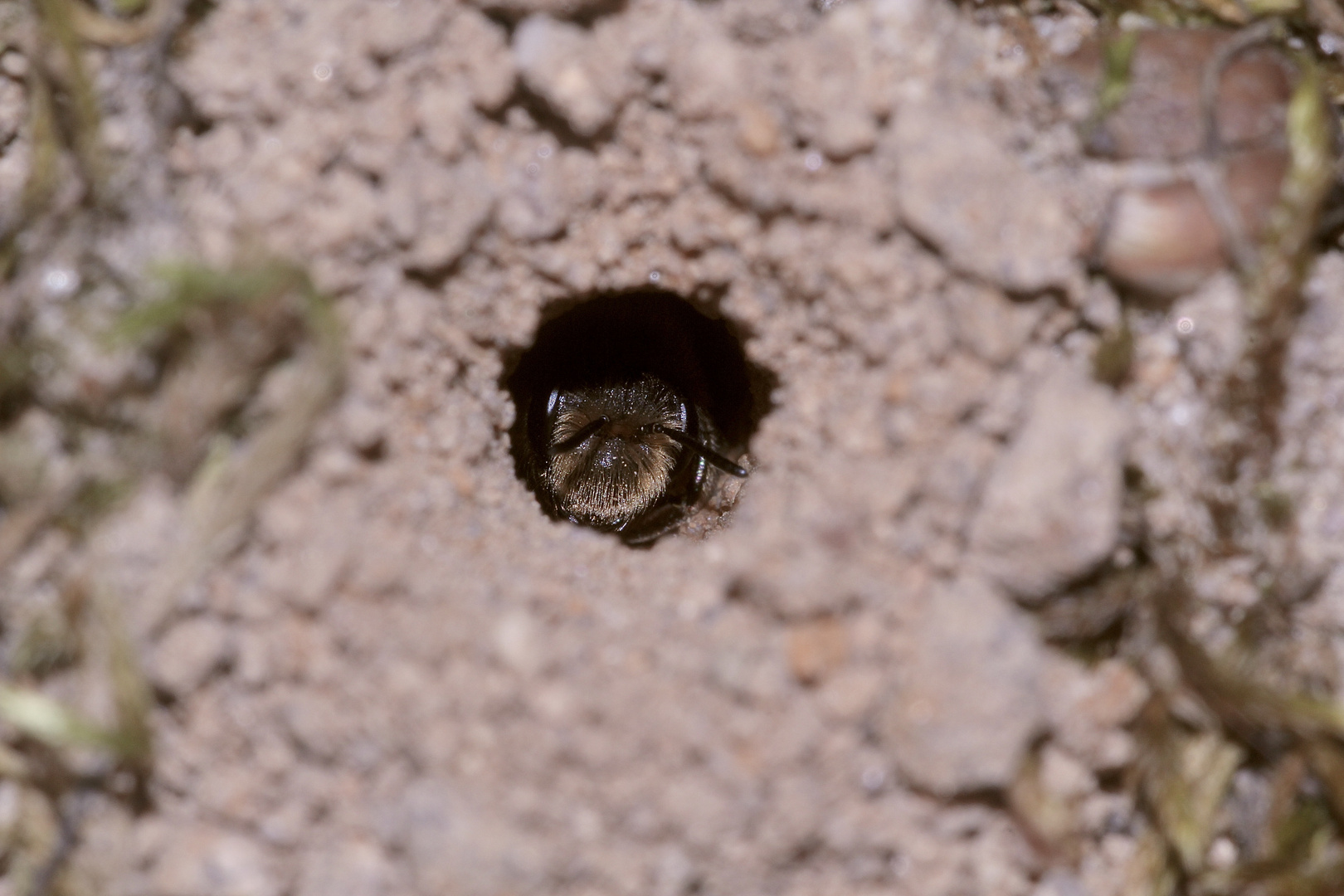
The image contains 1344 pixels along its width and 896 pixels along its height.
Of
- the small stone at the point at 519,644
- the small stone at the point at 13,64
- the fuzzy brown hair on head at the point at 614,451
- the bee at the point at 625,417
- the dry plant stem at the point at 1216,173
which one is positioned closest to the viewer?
the small stone at the point at 519,644

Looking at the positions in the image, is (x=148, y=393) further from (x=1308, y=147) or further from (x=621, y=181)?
(x=1308, y=147)

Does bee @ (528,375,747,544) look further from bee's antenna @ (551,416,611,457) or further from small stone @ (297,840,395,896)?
small stone @ (297,840,395,896)

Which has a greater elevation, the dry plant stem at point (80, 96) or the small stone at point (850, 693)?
the dry plant stem at point (80, 96)

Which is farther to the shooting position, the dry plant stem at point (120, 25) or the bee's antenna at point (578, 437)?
the bee's antenna at point (578, 437)

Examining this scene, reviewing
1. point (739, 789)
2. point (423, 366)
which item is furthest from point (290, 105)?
point (739, 789)

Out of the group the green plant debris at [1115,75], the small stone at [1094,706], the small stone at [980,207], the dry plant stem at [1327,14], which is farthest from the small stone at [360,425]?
the dry plant stem at [1327,14]

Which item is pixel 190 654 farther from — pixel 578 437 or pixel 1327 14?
pixel 1327 14

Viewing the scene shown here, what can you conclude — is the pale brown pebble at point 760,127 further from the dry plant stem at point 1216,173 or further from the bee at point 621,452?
the bee at point 621,452

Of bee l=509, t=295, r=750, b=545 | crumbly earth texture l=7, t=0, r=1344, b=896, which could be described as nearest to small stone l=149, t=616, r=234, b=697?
crumbly earth texture l=7, t=0, r=1344, b=896
